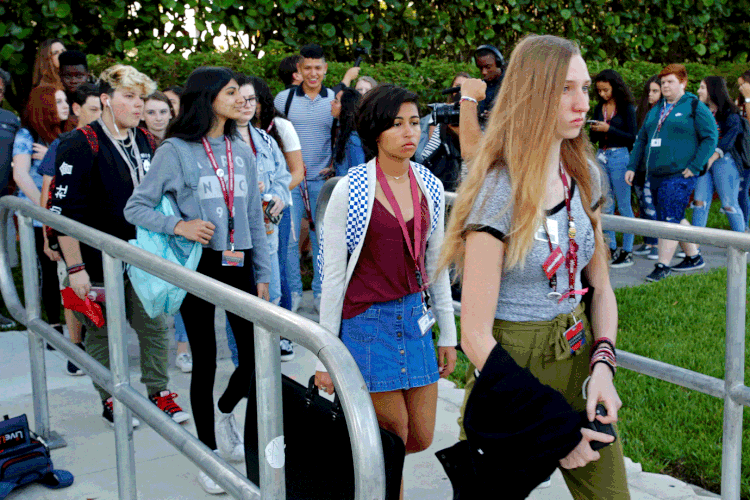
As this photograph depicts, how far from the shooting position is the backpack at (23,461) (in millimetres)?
3439

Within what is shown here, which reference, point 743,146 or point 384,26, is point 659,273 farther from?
point 384,26

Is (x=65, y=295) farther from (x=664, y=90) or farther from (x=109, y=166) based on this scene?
(x=664, y=90)

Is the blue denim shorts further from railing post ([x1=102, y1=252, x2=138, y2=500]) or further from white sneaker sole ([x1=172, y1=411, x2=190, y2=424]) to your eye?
white sneaker sole ([x1=172, y1=411, x2=190, y2=424])

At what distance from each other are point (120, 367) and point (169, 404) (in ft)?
4.08

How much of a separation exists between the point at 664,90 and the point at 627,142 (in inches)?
30.8

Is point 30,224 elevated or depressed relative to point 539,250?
depressed

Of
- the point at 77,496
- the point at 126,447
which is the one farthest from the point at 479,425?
the point at 77,496

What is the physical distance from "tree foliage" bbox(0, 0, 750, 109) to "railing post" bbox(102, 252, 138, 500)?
5.88m

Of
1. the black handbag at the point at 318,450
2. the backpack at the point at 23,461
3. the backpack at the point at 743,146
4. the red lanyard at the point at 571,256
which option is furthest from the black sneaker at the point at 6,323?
the backpack at the point at 743,146

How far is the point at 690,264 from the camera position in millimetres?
8008

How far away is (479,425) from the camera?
1957 millimetres

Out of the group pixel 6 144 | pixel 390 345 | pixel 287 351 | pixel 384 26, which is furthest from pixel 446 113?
pixel 384 26

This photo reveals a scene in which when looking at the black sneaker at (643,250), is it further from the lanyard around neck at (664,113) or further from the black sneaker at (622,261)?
the lanyard around neck at (664,113)

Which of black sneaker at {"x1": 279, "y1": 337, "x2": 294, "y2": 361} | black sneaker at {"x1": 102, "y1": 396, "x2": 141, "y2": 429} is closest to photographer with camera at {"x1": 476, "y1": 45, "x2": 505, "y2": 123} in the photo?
black sneaker at {"x1": 279, "y1": 337, "x2": 294, "y2": 361}
